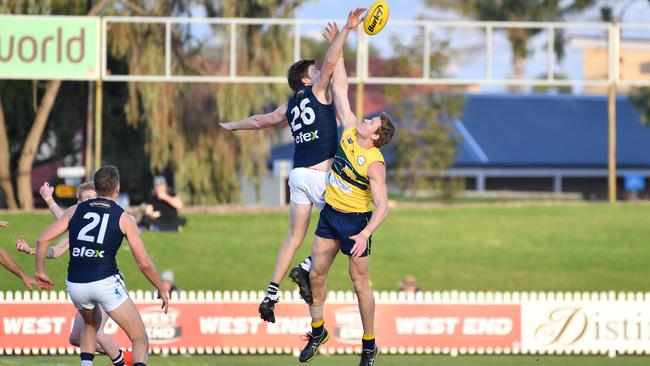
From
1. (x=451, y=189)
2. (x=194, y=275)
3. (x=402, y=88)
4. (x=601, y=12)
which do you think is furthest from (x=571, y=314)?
(x=601, y=12)

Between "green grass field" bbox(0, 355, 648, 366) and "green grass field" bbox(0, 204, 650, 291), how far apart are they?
5415mm

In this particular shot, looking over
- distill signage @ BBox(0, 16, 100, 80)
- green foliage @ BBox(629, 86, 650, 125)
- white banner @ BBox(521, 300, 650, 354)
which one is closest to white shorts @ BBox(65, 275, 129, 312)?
white banner @ BBox(521, 300, 650, 354)

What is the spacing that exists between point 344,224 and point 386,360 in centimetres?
685

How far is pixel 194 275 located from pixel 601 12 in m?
26.2

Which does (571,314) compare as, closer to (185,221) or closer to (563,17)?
(185,221)

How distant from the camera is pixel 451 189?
34406 mm

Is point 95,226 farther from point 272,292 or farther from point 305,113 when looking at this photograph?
point 305,113

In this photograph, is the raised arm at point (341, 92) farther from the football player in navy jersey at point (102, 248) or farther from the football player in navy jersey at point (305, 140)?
the football player in navy jersey at point (102, 248)

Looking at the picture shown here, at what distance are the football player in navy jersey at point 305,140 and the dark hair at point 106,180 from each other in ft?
4.08

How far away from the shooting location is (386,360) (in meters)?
16.9

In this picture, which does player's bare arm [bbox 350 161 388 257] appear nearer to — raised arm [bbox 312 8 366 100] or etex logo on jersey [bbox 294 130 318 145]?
etex logo on jersey [bbox 294 130 318 145]

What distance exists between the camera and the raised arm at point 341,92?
33.7ft

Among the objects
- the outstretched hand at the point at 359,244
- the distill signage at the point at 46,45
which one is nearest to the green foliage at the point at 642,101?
the distill signage at the point at 46,45

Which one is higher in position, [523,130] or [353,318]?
[523,130]
